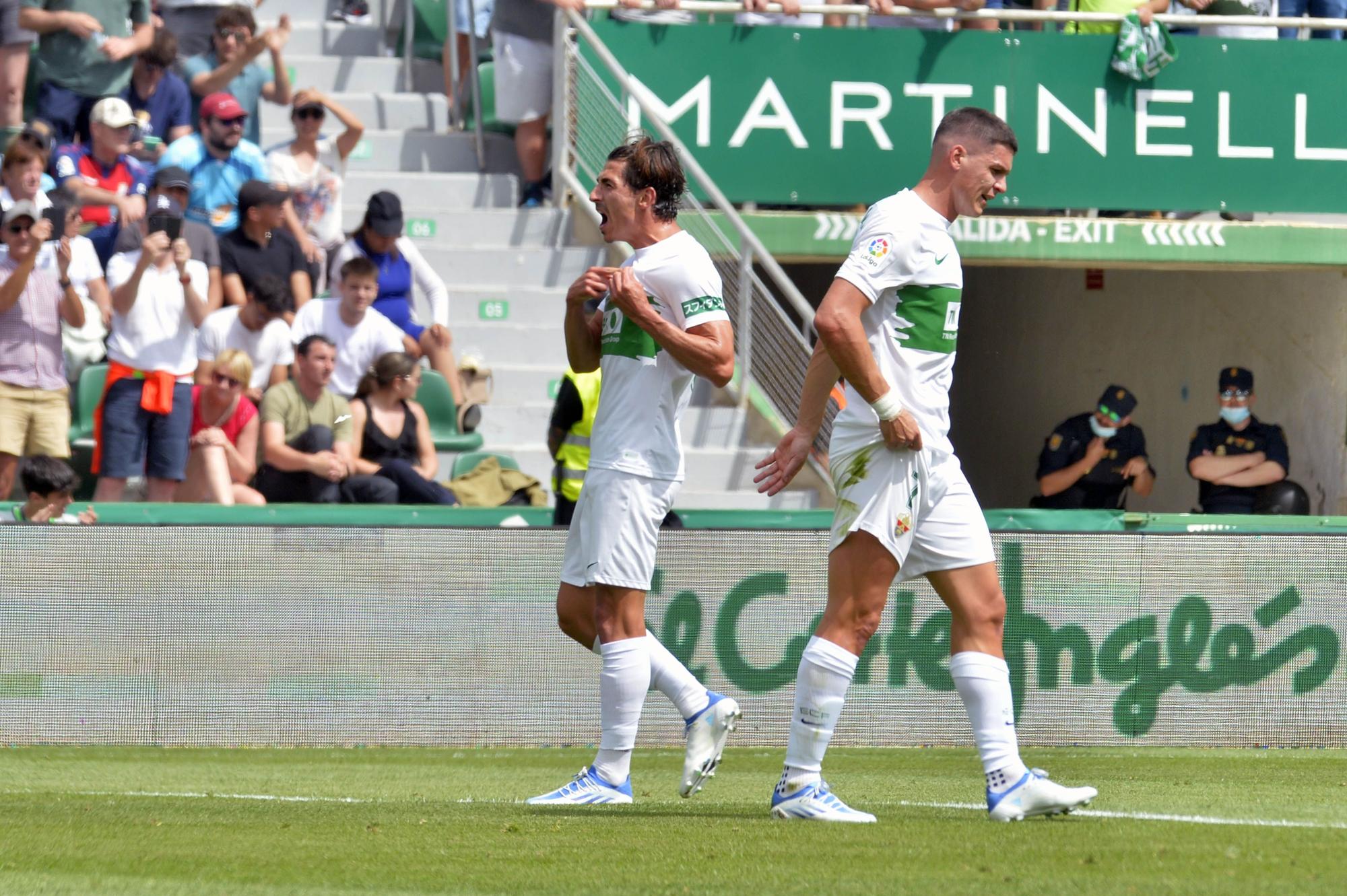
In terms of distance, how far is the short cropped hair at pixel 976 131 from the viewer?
5750 mm

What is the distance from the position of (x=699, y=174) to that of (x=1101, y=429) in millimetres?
3777

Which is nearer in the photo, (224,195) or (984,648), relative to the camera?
(984,648)

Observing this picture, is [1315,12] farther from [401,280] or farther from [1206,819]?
[1206,819]

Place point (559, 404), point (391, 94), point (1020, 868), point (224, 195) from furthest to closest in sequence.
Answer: point (391, 94)
point (224, 195)
point (559, 404)
point (1020, 868)

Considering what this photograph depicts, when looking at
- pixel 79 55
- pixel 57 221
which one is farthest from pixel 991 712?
pixel 79 55

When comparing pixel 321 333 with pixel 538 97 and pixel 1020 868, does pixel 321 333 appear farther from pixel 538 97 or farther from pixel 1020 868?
pixel 1020 868

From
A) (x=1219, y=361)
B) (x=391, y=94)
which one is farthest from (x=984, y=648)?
(x=1219, y=361)

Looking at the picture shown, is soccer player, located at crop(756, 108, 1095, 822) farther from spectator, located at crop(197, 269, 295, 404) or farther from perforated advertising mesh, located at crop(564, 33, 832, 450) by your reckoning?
perforated advertising mesh, located at crop(564, 33, 832, 450)

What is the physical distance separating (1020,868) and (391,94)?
12801 mm

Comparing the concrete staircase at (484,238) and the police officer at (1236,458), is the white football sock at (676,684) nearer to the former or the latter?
the concrete staircase at (484,238)

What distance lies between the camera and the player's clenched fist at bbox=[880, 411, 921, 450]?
548cm

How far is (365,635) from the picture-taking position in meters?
9.50

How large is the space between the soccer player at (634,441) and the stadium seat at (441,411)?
688cm

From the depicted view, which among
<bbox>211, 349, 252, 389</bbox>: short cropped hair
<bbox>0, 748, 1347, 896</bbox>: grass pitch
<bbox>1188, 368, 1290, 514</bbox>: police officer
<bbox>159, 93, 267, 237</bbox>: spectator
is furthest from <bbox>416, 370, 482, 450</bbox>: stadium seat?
<bbox>1188, 368, 1290, 514</bbox>: police officer
